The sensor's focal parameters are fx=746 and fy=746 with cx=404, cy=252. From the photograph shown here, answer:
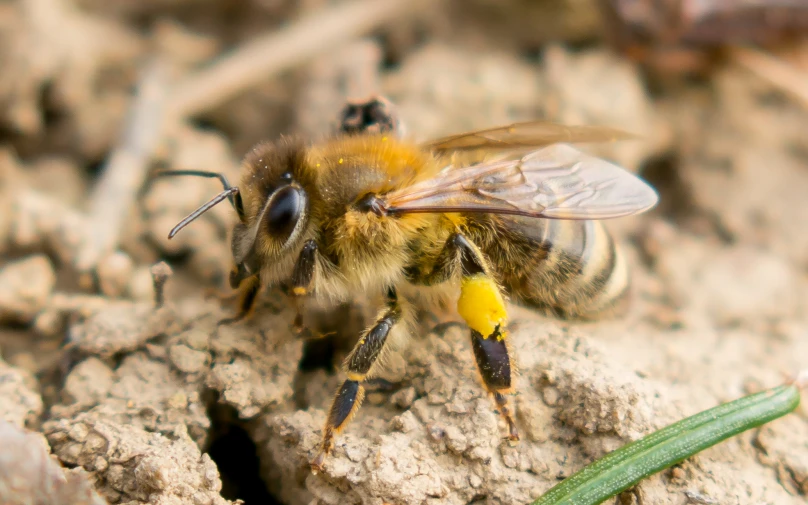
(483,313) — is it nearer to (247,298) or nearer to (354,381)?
(354,381)

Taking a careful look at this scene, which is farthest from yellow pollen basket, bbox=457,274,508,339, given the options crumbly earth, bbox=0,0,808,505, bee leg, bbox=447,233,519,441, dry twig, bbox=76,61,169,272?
dry twig, bbox=76,61,169,272

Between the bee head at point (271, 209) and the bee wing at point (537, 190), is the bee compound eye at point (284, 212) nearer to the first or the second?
the bee head at point (271, 209)

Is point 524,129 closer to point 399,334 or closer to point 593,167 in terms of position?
point 593,167

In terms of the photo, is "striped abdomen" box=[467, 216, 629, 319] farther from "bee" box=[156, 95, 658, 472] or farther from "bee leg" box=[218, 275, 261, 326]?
"bee leg" box=[218, 275, 261, 326]

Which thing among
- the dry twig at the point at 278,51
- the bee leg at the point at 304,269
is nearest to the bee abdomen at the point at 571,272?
the bee leg at the point at 304,269

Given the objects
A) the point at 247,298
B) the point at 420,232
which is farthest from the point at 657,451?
the point at 247,298

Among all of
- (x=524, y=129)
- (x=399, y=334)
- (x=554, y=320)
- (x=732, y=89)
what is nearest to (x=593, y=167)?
(x=524, y=129)
